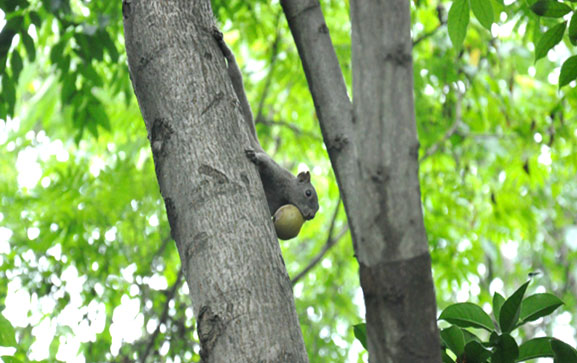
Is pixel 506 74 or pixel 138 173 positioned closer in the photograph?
pixel 138 173

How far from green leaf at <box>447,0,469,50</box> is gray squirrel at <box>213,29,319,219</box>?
0.82 meters

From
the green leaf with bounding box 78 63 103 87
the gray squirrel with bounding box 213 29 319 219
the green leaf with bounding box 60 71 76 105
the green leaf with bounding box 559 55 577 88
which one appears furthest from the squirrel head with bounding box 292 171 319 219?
the green leaf with bounding box 60 71 76 105

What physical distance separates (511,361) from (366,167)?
69cm

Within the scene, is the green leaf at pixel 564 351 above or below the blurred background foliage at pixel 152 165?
below

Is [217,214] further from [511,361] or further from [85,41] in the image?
[85,41]

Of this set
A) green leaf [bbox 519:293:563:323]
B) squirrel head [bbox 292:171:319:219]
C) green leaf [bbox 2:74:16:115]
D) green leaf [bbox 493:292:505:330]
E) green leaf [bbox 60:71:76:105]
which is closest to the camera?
green leaf [bbox 519:293:563:323]

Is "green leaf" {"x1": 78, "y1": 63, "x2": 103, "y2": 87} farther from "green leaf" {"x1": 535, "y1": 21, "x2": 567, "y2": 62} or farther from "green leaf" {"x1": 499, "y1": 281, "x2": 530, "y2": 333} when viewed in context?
"green leaf" {"x1": 499, "y1": 281, "x2": 530, "y2": 333}

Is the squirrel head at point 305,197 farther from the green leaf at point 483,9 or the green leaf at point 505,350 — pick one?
the green leaf at point 505,350

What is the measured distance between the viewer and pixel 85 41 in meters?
3.22

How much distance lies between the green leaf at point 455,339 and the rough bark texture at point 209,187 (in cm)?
36

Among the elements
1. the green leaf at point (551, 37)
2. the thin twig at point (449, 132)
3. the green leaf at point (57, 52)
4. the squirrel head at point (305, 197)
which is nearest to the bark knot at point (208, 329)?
the squirrel head at point (305, 197)

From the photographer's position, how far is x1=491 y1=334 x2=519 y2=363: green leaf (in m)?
1.38

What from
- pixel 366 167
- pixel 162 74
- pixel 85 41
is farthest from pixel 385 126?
pixel 85 41

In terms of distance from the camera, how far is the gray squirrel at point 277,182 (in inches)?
90.3
